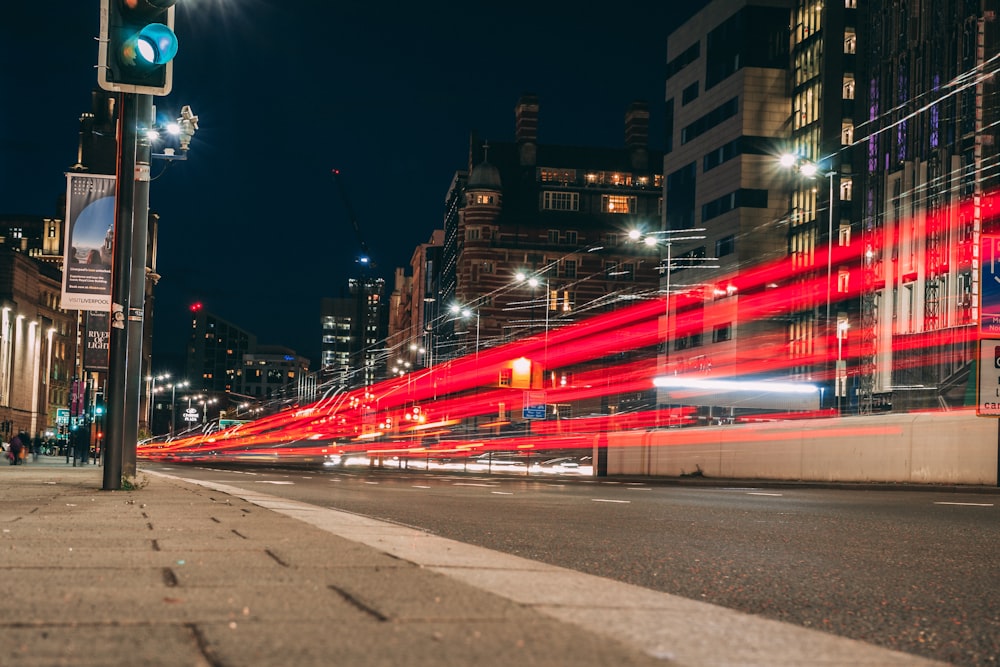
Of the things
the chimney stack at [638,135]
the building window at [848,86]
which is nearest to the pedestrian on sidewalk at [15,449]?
the building window at [848,86]

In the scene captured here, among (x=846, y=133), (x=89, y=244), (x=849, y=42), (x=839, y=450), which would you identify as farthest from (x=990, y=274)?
(x=849, y=42)

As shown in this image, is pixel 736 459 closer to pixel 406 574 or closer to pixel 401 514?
pixel 401 514

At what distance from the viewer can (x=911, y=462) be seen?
33.1 m

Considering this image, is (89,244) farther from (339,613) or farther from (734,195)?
(734,195)

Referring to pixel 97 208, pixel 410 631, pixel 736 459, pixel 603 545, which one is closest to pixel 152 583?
pixel 410 631

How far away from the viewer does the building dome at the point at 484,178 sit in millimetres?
134375

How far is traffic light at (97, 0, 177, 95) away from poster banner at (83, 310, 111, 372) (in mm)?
11528

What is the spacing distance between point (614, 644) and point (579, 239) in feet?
439

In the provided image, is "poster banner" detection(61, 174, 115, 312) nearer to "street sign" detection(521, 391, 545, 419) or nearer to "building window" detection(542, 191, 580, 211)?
"street sign" detection(521, 391, 545, 419)

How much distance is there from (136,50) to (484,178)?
124235 mm

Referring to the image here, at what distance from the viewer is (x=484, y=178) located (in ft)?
440

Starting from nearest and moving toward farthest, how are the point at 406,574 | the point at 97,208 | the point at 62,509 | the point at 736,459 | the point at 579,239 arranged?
the point at 406,574 < the point at 62,509 < the point at 97,208 < the point at 736,459 < the point at 579,239

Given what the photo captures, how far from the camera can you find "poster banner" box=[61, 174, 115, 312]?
16.4 m

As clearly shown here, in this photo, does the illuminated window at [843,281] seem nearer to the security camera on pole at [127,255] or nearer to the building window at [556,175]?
the security camera on pole at [127,255]
